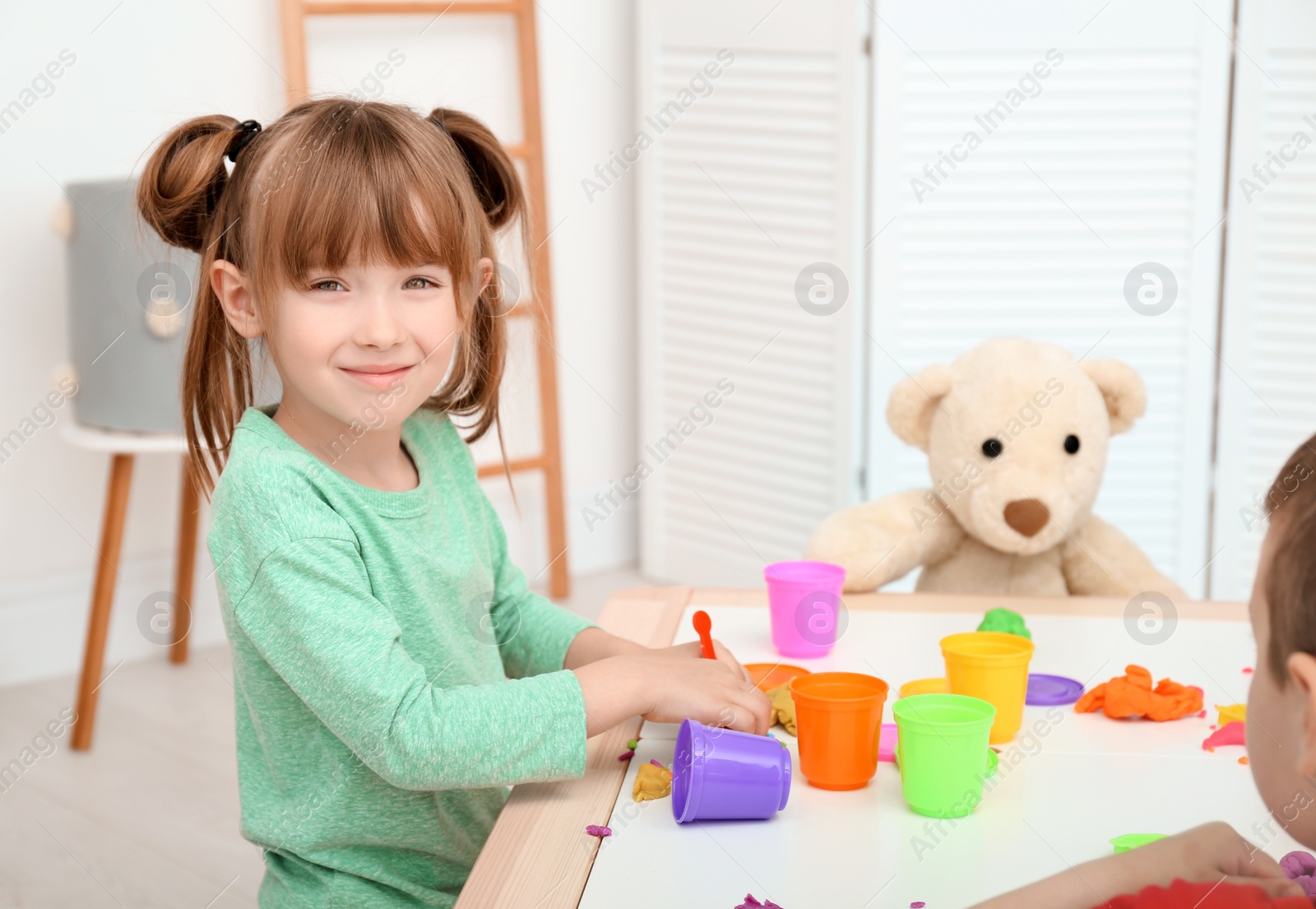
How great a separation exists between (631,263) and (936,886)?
92.2 inches

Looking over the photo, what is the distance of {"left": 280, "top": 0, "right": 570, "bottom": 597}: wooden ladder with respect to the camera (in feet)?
7.73

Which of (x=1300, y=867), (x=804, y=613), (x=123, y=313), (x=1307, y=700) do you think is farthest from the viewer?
(x=123, y=313)

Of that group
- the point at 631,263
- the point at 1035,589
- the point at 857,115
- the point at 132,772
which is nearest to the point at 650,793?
the point at 1035,589

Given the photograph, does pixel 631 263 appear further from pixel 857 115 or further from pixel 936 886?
pixel 936 886

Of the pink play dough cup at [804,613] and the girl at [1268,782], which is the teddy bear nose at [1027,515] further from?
the girl at [1268,782]

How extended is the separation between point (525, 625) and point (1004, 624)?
410 millimetres

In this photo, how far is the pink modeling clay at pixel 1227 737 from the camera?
35.0 inches

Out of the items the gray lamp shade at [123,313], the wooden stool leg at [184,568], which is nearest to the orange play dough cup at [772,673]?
the gray lamp shade at [123,313]

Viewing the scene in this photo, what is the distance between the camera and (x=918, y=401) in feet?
5.27

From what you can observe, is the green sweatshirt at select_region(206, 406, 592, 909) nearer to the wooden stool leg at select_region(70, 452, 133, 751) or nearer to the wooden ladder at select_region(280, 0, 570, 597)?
the wooden stool leg at select_region(70, 452, 133, 751)

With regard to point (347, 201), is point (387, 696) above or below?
below

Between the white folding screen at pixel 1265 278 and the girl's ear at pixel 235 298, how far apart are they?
1.81 meters

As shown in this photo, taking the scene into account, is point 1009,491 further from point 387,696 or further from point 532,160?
point 532,160

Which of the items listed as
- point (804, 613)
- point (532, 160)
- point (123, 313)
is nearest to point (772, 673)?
point (804, 613)
